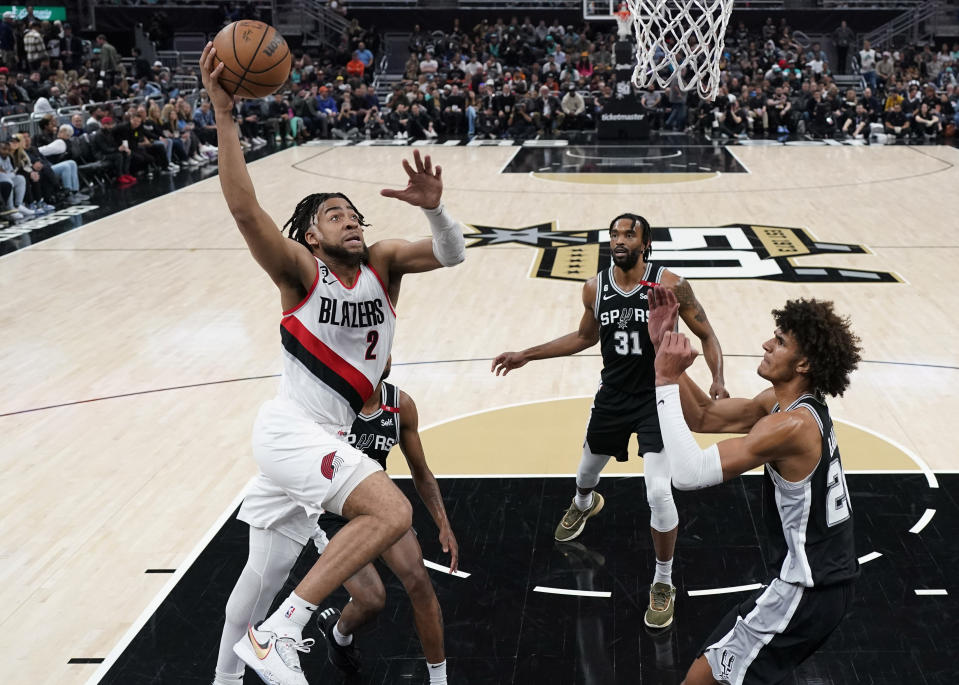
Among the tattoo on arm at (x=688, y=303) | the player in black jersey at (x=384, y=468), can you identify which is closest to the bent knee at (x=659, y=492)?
the tattoo on arm at (x=688, y=303)

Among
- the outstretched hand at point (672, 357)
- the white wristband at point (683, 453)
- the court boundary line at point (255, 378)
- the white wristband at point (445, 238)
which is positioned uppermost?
the white wristband at point (445, 238)

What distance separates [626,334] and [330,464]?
1939mm

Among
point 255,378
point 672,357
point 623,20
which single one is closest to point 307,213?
point 672,357

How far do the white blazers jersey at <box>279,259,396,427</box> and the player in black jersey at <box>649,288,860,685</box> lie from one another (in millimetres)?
1104

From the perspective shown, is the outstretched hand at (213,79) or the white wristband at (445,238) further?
the white wristband at (445,238)

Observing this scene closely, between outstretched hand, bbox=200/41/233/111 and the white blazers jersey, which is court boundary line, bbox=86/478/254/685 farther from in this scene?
outstretched hand, bbox=200/41/233/111

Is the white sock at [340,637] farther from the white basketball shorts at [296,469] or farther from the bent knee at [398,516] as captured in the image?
the bent knee at [398,516]

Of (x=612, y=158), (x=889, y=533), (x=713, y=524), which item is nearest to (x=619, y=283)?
(x=713, y=524)

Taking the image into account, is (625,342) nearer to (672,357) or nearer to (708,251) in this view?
(672,357)

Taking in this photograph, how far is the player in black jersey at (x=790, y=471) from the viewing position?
3.45 meters

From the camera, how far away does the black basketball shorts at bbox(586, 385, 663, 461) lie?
5.07 meters

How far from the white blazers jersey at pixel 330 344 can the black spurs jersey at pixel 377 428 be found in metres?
0.43

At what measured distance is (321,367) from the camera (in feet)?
13.0

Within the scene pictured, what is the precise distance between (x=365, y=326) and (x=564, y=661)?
5.64 ft
